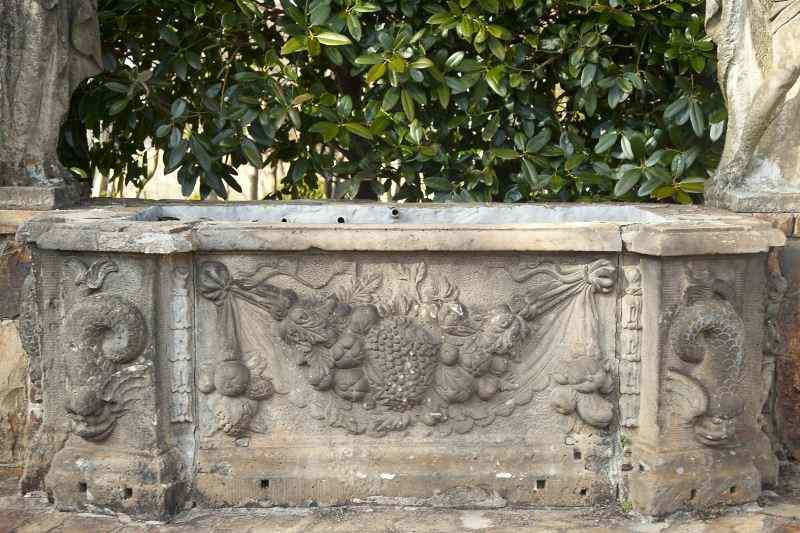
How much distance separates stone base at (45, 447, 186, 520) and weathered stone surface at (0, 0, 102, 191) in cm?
120

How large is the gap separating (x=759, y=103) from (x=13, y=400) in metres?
3.21

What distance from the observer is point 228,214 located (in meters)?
4.80

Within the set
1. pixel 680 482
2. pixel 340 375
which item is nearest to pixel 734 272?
pixel 680 482

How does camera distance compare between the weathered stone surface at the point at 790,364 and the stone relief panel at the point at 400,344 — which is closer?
the stone relief panel at the point at 400,344

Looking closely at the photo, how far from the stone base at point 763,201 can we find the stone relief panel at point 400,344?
0.91 m

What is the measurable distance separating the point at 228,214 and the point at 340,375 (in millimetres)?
1197

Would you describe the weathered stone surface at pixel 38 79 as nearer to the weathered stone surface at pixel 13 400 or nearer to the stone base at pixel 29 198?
the stone base at pixel 29 198

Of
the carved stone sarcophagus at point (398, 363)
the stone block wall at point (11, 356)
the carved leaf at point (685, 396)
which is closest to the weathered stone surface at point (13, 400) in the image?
the stone block wall at point (11, 356)

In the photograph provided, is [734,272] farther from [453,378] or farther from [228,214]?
[228,214]

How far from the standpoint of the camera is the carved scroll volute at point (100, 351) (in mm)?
3785

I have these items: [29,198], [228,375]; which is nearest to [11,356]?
[29,198]

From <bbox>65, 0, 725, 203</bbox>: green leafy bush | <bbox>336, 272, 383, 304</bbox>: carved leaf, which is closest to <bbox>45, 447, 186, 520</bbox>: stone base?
<bbox>336, 272, 383, 304</bbox>: carved leaf

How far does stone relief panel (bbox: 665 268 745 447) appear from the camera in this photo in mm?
3807

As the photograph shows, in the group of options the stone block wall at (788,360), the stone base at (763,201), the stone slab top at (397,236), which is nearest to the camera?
the stone slab top at (397,236)
